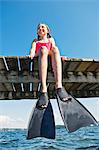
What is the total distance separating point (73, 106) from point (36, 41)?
1247 millimetres

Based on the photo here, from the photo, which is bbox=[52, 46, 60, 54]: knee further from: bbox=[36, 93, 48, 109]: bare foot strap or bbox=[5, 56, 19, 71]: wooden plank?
bbox=[5, 56, 19, 71]: wooden plank

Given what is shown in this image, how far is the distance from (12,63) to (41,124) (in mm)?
1476

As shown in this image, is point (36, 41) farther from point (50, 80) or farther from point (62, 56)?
point (50, 80)

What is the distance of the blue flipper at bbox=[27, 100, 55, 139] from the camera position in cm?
500

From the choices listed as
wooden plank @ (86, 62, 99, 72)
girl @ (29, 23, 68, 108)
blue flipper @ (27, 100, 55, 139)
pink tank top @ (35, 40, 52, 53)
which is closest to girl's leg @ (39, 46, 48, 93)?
girl @ (29, 23, 68, 108)

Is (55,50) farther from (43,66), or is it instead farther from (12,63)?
(12,63)

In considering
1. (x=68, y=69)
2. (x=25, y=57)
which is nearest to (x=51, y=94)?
(x=68, y=69)

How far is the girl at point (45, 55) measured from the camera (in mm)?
4938

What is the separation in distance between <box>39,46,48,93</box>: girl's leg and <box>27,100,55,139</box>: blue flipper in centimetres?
39

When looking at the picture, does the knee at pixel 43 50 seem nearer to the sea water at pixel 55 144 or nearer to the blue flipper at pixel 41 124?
the blue flipper at pixel 41 124

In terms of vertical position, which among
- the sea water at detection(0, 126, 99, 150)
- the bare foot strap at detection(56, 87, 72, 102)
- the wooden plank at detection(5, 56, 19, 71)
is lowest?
the sea water at detection(0, 126, 99, 150)

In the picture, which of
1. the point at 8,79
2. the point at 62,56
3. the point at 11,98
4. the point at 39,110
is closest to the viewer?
the point at 39,110

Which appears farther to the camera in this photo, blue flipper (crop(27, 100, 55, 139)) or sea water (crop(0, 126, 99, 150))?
sea water (crop(0, 126, 99, 150))

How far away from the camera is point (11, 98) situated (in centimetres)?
845
